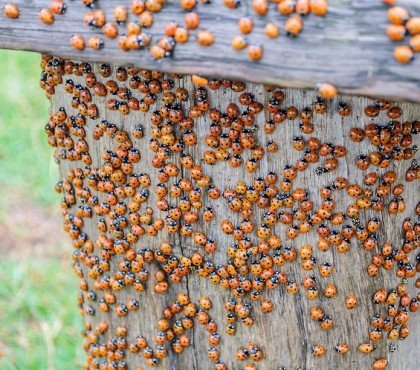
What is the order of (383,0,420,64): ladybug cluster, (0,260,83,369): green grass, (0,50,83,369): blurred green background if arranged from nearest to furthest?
(383,0,420,64): ladybug cluster < (0,260,83,369): green grass < (0,50,83,369): blurred green background

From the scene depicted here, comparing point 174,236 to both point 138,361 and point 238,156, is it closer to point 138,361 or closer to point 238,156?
point 238,156

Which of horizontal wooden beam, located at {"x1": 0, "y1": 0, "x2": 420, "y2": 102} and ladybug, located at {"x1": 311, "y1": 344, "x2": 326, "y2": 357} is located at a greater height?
horizontal wooden beam, located at {"x1": 0, "y1": 0, "x2": 420, "y2": 102}

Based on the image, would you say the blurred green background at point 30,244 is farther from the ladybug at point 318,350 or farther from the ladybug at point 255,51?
the ladybug at point 255,51

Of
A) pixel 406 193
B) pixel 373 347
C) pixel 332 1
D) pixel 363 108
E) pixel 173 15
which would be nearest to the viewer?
pixel 332 1

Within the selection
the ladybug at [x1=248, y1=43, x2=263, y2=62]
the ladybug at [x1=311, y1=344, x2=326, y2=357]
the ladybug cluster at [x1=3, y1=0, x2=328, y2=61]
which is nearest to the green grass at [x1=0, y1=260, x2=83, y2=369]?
the ladybug at [x1=311, y1=344, x2=326, y2=357]

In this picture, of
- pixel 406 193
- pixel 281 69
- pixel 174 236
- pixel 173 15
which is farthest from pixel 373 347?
pixel 173 15

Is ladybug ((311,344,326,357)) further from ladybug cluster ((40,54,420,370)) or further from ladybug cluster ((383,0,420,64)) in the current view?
ladybug cluster ((383,0,420,64))

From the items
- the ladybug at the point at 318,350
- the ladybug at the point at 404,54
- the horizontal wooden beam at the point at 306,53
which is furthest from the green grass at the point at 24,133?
the ladybug at the point at 404,54

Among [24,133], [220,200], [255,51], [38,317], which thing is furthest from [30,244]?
[255,51]

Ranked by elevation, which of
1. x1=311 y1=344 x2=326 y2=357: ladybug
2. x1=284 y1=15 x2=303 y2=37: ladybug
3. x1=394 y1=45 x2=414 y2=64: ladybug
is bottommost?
x1=311 y1=344 x2=326 y2=357: ladybug
